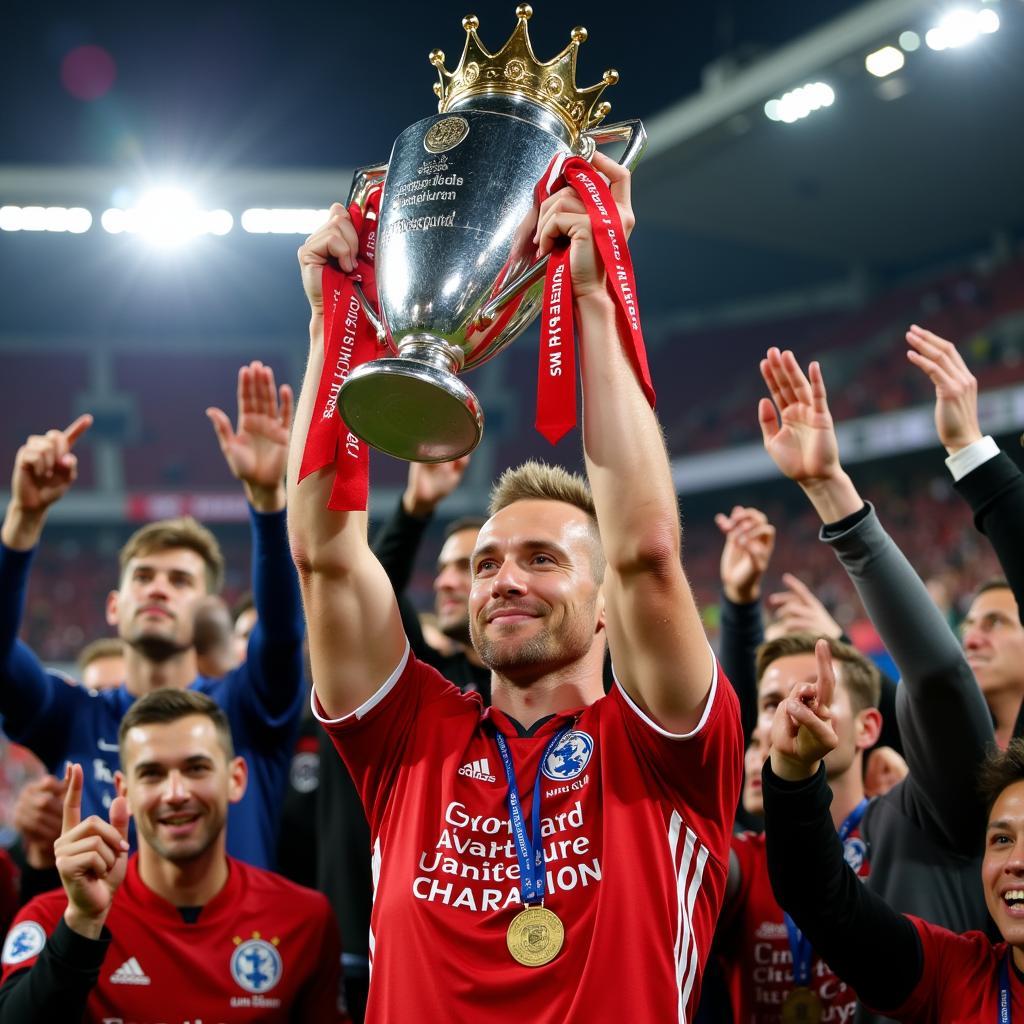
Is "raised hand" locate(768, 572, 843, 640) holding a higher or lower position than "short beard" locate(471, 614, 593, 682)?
higher

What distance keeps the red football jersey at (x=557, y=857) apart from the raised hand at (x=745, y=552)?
1.40m

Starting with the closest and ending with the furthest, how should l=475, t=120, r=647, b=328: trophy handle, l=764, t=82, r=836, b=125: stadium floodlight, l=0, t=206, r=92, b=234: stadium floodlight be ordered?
l=475, t=120, r=647, b=328: trophy handle
l=764, t=82, r=836, b=125: stadium floodlight
l=0, t=206, r=92, b=234: stadium floodlight

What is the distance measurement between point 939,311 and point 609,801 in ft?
61.7

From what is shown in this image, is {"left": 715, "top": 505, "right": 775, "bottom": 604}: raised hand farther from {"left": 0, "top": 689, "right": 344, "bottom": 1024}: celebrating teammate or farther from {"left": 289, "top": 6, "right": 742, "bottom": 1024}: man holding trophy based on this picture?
{"left": 0, "top": 689, "right": 344, "bottom": 1024}: celebrating teammate

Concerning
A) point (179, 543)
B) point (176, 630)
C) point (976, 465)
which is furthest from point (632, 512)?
point (179, 543)

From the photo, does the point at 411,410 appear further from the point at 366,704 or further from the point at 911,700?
the point at 911,700

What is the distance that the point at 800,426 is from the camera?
264cm

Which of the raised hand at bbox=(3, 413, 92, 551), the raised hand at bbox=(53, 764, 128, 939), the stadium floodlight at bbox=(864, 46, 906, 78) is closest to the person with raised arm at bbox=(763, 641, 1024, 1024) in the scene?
the raised hand at bbox=(53, 764, 128, 939)

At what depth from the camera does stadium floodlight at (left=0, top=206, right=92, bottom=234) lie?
55.6ft

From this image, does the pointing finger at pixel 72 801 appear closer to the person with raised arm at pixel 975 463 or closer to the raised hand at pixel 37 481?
the raised hand at pixel 37 481

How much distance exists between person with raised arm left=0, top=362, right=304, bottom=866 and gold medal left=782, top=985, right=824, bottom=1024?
1443 mm

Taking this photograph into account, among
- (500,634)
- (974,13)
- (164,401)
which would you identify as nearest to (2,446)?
(164,401)

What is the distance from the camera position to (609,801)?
6.00 feet

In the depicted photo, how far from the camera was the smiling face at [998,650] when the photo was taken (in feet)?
10.4
